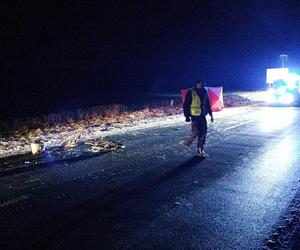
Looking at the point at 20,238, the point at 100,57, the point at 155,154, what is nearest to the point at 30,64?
the point at 100,57

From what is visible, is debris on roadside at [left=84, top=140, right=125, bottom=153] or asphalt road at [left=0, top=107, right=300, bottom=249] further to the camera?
debris on roadside at [left=84, top=140, right=125, bottom=153]

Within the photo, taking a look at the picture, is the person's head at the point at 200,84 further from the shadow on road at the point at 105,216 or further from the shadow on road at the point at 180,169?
the shadow on road at the point at 105,216

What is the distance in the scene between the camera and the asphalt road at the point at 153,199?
185 inches

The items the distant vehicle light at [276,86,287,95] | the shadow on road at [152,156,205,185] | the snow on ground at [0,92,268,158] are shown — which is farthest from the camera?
the distant vehicle light at [276,86,287,95]

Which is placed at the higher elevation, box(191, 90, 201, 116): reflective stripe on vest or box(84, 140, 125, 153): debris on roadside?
box(191, 90, 201, 116): reflective stripe on vest

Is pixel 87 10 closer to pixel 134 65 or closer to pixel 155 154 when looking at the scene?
pixel 134 65

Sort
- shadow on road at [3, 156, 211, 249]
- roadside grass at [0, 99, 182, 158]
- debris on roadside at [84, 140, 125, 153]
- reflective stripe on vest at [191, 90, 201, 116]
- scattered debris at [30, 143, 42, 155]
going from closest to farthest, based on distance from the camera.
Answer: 1. shadow on road at [3, 156, 211, 249]
2. reflective stripe on vest at [191, 90, 201, 116]
3. scattered debris at [30, 143, 42, 155]
4. debris on roadside at [84, 140, 125, 153]
5. roadside grass at [0, 99, 182, 158]

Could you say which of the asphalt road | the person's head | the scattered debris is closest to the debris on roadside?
the asphalt road

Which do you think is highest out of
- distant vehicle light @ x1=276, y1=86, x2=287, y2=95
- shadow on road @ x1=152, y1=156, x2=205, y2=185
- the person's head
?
the person's head

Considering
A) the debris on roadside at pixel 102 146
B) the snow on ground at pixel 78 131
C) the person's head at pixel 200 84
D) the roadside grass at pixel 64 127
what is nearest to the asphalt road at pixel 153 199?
the debris on roadside at pixel 102 146

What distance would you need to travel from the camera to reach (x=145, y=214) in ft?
18.0

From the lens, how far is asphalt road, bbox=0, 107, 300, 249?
471 centimetres

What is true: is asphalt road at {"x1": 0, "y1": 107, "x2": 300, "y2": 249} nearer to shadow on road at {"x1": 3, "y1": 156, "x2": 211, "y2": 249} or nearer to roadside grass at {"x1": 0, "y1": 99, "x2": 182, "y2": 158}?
shadow on road at {"x1": 3, "y1": 156, "x2": 211, "y2": 249}

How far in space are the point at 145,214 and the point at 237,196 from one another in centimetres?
176
